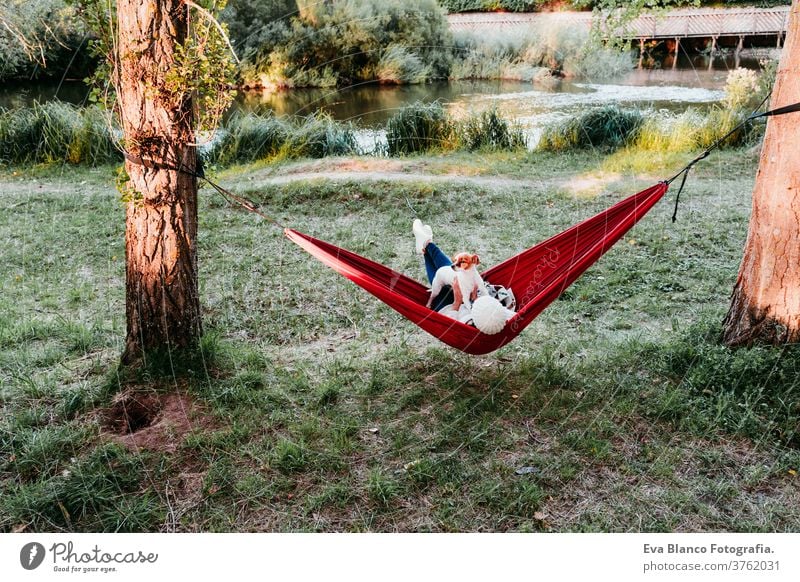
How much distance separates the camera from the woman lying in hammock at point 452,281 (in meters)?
2.35

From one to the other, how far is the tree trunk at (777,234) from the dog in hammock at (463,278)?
92cm

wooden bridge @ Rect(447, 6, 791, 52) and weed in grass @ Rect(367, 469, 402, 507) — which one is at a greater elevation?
wooden bridge @ Rect(447, 6, 791, 52)

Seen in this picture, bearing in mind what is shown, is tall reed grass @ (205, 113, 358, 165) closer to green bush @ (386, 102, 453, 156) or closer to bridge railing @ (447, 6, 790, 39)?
green bush @ (386, 102, 453, 156)

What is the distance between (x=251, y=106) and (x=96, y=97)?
228 inches

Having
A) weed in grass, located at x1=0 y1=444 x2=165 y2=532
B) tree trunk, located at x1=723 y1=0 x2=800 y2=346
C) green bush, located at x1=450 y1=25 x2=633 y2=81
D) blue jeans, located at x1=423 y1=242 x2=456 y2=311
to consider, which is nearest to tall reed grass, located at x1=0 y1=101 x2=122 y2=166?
green bush, located at x1=450 y1=25 x2=633 y2=81

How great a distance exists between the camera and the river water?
642 centimetres

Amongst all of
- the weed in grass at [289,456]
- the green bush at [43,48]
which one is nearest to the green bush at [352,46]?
the green bush at [43,48]

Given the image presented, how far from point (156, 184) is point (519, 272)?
1.36 metres

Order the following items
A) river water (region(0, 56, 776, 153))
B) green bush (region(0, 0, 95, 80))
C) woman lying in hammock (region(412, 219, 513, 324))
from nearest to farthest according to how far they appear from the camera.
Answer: woman lying in hammock (region(412, 219, 513, 324))
green bush (region(0, 0, 95, 80))
river water (region(0, 56, 776, 153))

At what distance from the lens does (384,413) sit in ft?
7.07

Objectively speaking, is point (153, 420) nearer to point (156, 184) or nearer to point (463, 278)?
point (156, 184)

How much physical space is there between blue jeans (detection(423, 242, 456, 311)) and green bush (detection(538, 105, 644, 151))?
3670mm

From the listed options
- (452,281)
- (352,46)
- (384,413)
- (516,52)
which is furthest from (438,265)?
(352,46)

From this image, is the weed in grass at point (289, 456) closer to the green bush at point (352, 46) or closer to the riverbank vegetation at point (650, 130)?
the riverbank vegetation at point (650, 130)
